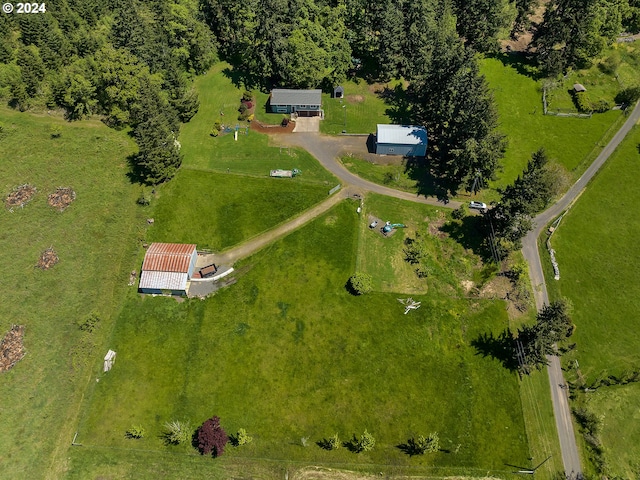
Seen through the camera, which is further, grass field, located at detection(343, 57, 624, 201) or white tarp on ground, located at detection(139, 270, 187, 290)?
grass field, located at detection(343, 57, 624, 201)

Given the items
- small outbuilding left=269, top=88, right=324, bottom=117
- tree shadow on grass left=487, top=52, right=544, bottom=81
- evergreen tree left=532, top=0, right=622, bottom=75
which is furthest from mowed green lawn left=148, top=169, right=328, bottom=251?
evergreen tree left=532, top=0, right=622, bottom=75

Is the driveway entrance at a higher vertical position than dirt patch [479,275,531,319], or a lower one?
higher

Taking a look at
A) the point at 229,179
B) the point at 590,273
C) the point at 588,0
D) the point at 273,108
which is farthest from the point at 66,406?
the point at 588,0

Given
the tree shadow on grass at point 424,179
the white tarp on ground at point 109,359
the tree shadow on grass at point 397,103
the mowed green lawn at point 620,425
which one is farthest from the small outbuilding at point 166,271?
the mowed green lawn at point 620,425

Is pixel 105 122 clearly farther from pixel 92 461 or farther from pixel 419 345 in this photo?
pixel 419 345

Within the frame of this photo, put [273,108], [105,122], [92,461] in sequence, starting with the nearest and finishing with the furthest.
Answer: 1. [92,461]
2. [105,122]
3. [273,108]

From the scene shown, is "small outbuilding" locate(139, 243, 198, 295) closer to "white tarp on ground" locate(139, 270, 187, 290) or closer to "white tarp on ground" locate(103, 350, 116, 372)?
"white tarp on ground" locate(139, 270, 187, 290)

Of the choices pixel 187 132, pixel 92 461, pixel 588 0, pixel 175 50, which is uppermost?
pixel 588 0
